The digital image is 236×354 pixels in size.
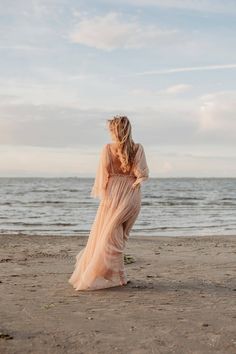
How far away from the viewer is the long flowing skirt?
707cm

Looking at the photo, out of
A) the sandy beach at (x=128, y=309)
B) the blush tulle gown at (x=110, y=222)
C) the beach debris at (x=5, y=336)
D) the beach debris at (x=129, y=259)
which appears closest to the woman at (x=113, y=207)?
the blush tulle gown at (x=110, y=222)

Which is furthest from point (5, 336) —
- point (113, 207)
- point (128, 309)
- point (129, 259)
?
point (129, 259)

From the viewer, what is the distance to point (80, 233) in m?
18.0

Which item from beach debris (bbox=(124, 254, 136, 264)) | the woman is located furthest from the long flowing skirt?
beach debris (bbox=(124, 254, 136, 264))

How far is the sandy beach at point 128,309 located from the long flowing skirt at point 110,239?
17 centimetres

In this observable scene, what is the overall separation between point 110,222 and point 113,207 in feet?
0.67

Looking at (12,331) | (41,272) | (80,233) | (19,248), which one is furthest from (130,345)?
(80,233)

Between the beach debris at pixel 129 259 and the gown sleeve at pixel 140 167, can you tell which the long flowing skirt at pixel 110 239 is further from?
the beach debris at pixel 129 259

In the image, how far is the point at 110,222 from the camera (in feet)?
23.5

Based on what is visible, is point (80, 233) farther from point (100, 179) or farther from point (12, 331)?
point (12, 331)

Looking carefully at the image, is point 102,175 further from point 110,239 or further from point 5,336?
point 5,336

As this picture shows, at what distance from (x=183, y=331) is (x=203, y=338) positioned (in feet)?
0.88

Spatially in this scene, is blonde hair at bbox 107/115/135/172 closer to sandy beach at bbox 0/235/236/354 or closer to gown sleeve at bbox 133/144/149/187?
gown sleeve at bbox 133/144/149/187

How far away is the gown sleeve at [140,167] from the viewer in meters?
7.15
